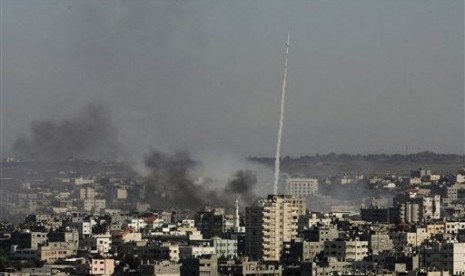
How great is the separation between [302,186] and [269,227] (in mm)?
52582

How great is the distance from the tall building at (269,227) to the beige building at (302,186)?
43.9 meters

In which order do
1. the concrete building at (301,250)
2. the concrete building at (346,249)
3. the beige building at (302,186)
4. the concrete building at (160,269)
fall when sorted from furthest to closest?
the beige building at (302,186) → the concrete building at (301,250) → the concrete building at (346,249) → the concrete building at (160,269)

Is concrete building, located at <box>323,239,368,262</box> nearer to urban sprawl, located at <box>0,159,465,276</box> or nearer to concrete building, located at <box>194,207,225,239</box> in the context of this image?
urban sprawl, located at <box>0,159,465,276</box>

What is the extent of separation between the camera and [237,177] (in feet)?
310

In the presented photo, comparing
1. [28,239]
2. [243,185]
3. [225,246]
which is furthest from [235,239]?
[243,185]

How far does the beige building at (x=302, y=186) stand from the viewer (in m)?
112

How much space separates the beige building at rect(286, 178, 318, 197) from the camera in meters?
112

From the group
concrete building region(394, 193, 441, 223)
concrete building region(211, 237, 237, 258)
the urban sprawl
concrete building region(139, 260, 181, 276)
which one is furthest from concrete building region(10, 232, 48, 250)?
concrete building region(394, 193, 441, 223)

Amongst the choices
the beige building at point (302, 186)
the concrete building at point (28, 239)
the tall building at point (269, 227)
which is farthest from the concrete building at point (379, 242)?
the beige building at point (302, 186)

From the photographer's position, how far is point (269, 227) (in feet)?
210

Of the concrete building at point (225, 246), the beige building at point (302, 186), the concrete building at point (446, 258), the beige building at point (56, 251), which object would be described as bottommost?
the concrete building at point (446, 258)

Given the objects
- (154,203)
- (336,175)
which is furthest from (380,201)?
(336,175)

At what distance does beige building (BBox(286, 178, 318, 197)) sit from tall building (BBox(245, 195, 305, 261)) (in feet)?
144

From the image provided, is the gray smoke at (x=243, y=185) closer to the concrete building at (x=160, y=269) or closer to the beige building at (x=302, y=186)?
the beige building at (x=302, y=186)
